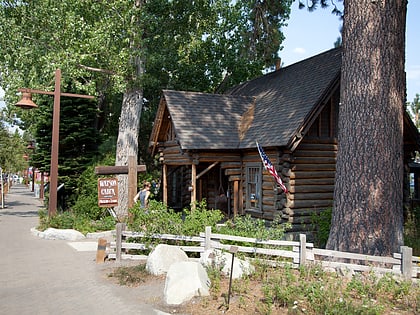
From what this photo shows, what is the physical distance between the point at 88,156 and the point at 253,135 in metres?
9.54

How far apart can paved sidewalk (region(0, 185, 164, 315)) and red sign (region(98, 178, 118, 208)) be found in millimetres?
1939

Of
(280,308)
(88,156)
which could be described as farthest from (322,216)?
(88,156)

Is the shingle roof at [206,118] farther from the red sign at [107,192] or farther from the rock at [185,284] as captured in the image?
the rock at [185,284]

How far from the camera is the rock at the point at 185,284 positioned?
7266mm

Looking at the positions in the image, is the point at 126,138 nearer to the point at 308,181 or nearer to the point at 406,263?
the point at 308,181

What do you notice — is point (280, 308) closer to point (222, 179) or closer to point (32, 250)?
point (32, 250)

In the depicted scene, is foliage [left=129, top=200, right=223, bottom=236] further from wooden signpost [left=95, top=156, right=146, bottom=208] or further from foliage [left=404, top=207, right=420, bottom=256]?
foliage [left=404, top=207, right=420, bottom=256]

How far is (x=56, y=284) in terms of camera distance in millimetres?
8836

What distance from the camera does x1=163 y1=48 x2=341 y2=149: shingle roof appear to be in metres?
14.9

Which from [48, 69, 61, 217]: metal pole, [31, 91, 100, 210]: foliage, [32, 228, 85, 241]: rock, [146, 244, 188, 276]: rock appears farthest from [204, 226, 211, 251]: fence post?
[31, 91, 100, 210]: foliage

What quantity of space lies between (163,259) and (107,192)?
5.75 meters

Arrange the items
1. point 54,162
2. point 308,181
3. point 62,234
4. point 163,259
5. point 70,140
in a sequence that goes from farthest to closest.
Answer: point 70,140 → point 54,162 → point 308,181 → point 62,234 → point 163,259

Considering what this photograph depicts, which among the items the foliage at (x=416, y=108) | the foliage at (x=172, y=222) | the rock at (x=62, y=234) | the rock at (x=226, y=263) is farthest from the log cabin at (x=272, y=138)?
the foliage at (x=416, y=108)

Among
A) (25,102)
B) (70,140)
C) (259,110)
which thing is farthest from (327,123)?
(70,140)
